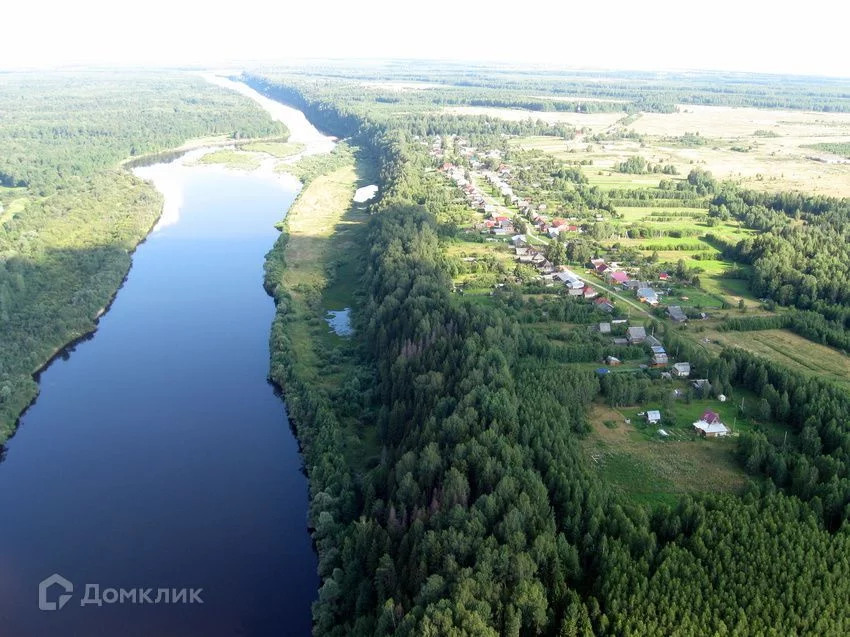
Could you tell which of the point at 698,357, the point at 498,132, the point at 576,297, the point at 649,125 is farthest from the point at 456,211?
the point at 649,125

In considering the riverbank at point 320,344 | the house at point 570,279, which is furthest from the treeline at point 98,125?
the house at point 570,279

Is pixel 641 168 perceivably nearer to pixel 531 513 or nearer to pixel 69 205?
pixel 69 205

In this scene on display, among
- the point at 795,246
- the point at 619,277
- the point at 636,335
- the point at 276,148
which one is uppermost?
the point at 276,148

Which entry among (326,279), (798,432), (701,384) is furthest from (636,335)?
(326,279)

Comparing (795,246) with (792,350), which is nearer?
(792,350)

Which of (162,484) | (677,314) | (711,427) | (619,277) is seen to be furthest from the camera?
(619,277)

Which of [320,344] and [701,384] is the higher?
[701,384]
